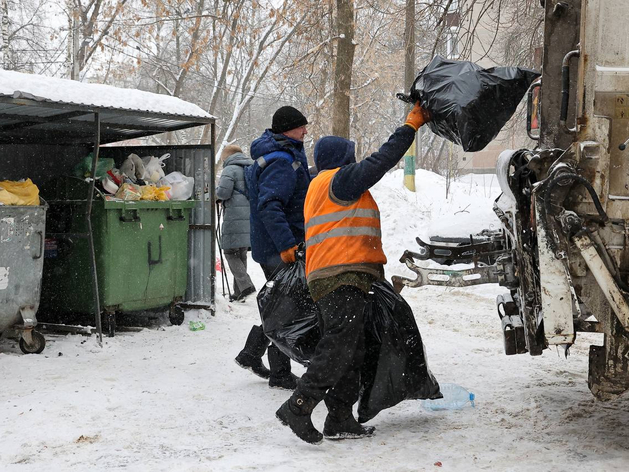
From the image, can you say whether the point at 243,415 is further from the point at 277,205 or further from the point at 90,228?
the point at 90,228

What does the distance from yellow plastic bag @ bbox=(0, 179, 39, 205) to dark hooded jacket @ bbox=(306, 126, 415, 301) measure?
304 centimetres

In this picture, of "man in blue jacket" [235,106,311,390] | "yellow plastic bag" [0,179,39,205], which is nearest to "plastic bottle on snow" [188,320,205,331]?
"yellow plastic bag" [0,179,39,205]

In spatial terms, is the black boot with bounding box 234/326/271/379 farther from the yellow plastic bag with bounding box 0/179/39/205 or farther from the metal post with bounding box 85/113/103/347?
the yellow plastic bag with bounding box 0/179/39/205

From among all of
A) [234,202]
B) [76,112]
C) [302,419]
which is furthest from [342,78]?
[302,419]

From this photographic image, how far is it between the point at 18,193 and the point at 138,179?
1.47 meters

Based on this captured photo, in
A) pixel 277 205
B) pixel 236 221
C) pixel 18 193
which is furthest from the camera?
pixel 236 221

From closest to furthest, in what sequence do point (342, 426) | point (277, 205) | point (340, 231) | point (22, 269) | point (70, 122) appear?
1. point (340, 231)
2. point (342, 426)
3. point (277, 205)
4. point (22, 269)
5. point (70, 122)

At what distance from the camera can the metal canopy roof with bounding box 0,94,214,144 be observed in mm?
5879

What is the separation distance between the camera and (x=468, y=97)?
12.2 feet

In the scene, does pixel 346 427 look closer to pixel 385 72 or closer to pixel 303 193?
pixel 303 193

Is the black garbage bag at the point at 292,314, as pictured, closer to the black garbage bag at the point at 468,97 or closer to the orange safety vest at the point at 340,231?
the orange safety vest at the point at 340,231

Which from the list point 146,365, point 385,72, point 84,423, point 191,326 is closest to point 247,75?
point 385,72

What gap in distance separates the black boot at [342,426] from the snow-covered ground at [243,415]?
0.06 metres

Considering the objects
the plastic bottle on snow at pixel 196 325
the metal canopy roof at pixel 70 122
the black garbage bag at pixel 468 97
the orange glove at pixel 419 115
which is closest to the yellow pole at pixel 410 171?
the metal canopy roof at pixel 70 122
